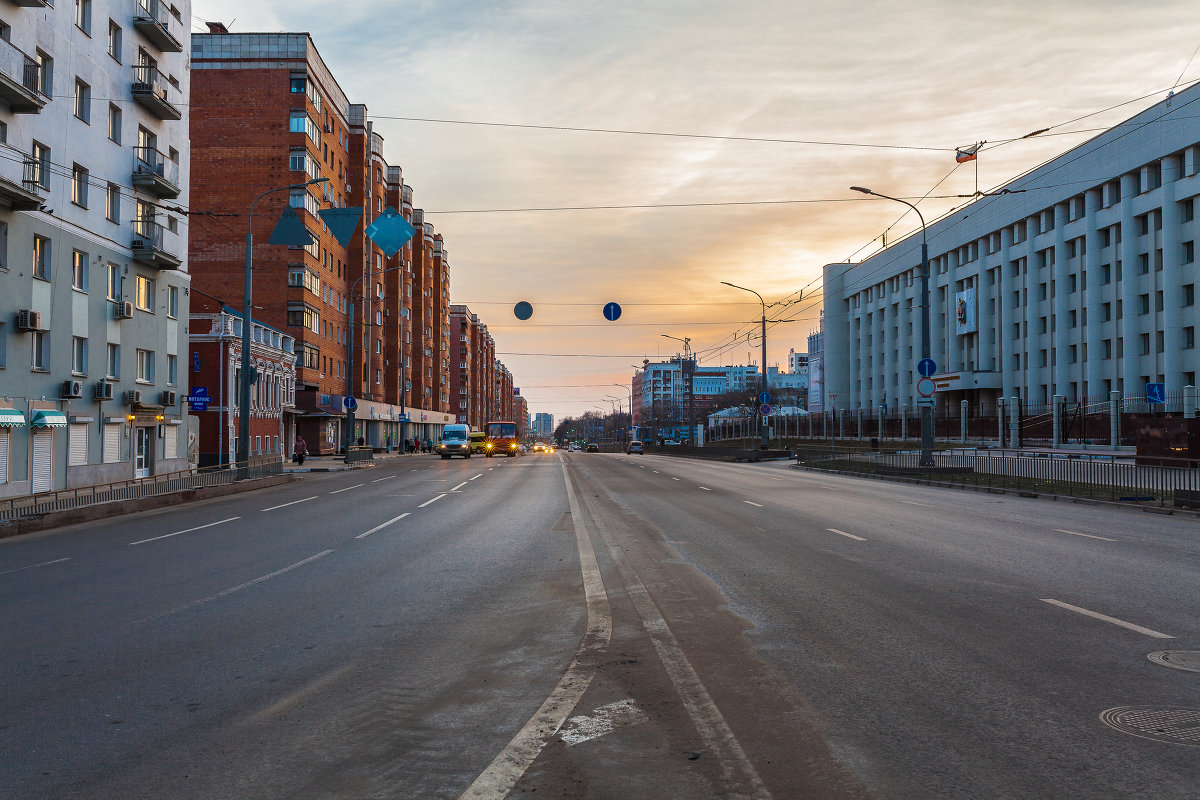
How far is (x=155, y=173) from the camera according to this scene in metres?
35.6

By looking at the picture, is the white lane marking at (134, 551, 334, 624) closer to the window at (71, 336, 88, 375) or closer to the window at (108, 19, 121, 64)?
the window at (71, 336, 88, 375)

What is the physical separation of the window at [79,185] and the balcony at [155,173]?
3.28 m

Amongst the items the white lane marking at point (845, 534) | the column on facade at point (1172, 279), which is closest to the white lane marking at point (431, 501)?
the white lane marking at point (845, 534)

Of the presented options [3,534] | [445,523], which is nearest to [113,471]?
[3,534]

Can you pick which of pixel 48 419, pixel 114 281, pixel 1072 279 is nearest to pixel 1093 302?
pixel 1072 279

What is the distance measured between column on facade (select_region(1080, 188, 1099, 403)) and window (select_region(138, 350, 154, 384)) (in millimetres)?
58418

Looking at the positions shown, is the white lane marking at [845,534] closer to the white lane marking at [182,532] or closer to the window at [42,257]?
the white lane marking at [182,532]

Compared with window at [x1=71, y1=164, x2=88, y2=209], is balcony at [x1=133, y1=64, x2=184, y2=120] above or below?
above

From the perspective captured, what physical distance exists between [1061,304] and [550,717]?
71.2 meters

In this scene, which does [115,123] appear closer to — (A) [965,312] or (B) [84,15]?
(B) [84,15]

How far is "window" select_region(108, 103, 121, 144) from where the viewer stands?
34109 millimetres

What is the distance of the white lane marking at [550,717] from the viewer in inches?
166

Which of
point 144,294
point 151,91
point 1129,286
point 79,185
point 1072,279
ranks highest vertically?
point 151,91

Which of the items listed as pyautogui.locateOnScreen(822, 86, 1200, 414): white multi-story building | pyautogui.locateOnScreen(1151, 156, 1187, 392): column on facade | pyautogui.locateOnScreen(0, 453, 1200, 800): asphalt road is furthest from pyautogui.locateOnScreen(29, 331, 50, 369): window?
pyautogui.locateOnScreen(1151, 156, 1187, 392): column on facade
